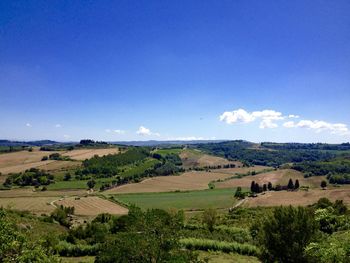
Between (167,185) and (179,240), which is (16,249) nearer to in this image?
(179,240)

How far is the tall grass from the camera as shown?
149 feet

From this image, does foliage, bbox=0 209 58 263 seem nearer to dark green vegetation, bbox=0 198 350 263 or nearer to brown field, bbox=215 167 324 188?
dark green vegetation, bbox=0 198 350 263

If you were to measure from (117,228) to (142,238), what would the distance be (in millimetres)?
33701

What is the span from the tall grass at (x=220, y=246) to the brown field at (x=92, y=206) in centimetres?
6414

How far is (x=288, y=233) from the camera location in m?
33.5

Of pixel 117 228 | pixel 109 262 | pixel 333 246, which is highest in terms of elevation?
pixel 333 246

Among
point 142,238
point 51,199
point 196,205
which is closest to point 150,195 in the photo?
point 196,205

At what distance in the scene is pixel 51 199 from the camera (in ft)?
416

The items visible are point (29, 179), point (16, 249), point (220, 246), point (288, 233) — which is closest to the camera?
point (16, 249)

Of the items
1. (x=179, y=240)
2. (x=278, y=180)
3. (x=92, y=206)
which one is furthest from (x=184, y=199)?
(x=179, y=240)

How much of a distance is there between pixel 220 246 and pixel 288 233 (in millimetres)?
14948

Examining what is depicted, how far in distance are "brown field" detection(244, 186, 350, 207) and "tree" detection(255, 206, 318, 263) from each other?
3212 inches

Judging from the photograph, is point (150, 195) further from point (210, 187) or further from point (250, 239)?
Answer: point (250, 239)

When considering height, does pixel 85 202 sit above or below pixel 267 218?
below
